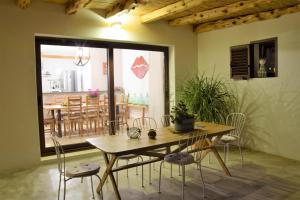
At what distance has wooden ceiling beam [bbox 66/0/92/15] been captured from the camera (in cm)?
384

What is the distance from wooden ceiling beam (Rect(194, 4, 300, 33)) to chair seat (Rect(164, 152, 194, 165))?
9.45ft

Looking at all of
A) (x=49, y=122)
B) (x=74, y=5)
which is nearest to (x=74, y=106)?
(x=49, y=122)

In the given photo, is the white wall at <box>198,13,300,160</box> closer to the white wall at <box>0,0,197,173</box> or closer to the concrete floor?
the concrete floor

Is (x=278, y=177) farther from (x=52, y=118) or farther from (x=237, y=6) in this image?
(x=52, y=118)

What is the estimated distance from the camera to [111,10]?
4.52 meters

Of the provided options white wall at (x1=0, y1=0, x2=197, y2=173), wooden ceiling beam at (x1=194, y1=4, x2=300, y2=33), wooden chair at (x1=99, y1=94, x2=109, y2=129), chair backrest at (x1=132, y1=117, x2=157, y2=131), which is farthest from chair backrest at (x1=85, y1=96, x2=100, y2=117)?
wooden ceiling beam at (x1=194, y1=4, x2=300, y2=33)

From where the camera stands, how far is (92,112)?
5863mm

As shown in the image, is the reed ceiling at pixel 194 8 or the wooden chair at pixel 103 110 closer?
the reed ceiling at pixel 194 8

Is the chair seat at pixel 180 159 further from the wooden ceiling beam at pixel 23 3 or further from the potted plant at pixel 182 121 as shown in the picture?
the wooden ceiling beam at pixel 23 3

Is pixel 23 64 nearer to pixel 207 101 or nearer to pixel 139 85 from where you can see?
pixel 139 85

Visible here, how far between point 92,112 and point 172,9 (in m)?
2.78

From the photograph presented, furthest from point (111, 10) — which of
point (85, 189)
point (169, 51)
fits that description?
point (85, 189)

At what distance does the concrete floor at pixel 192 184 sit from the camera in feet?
10.2

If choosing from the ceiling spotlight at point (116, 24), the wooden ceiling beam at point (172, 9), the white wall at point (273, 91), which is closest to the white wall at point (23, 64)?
the ceiling spotlight at point (116, 24)
